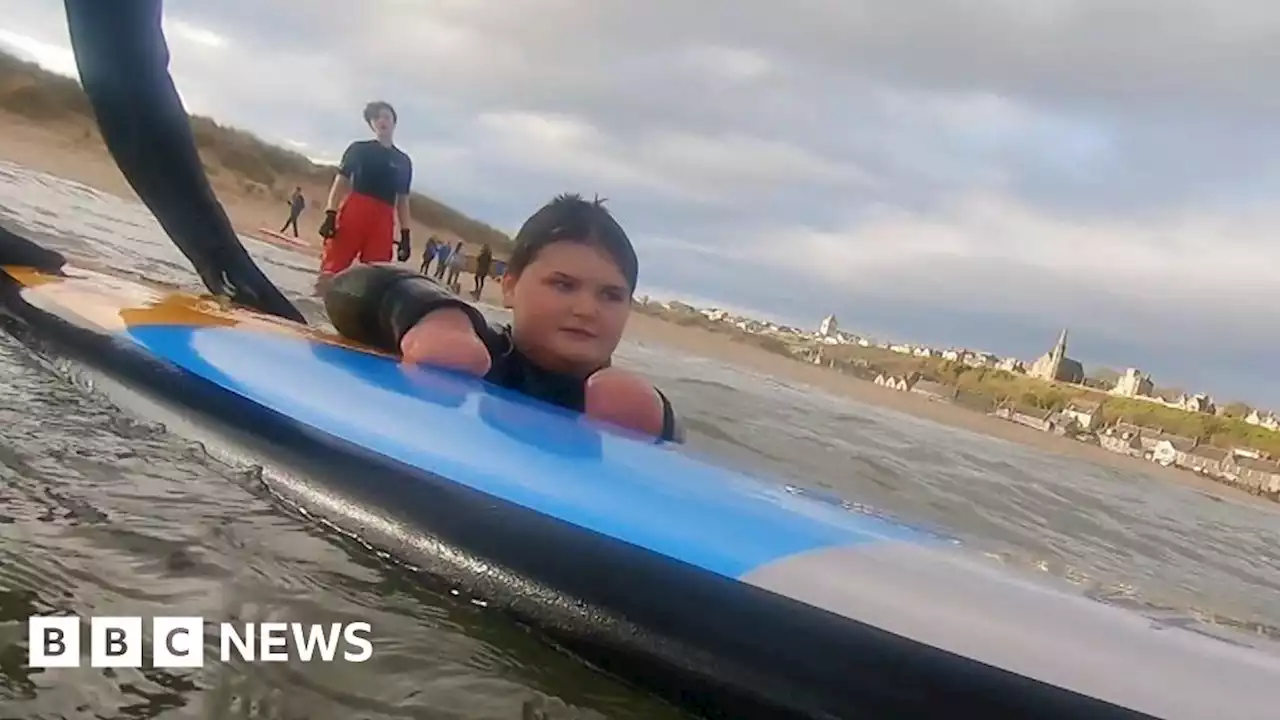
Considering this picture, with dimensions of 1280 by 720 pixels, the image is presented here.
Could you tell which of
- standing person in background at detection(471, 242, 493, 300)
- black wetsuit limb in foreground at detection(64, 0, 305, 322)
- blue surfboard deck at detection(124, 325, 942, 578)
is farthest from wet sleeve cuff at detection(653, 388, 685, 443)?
standing person in background at detection(471, 242, 493, 300)

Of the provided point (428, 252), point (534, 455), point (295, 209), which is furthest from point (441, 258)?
point (534, 455)

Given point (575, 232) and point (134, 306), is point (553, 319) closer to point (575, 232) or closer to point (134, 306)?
point (575, 232)

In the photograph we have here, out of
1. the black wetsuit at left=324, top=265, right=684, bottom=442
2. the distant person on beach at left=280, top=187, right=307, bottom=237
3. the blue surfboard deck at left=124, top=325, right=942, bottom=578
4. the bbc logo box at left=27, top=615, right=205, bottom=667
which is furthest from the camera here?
the distant person on beach at left=280, top=187, right=307, bottom=237

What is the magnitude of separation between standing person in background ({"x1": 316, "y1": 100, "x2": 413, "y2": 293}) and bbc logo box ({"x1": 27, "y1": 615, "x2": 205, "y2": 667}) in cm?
450

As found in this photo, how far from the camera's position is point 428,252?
11.4 m

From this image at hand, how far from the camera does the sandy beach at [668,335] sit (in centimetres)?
1550

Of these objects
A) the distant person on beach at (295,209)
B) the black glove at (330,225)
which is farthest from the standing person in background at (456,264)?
the distant person on beach at (295,209)

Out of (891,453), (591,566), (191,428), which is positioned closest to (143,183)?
(191,428)

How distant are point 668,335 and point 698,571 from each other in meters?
14.5

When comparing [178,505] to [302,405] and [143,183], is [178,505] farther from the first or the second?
[143,183]

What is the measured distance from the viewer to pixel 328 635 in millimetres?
1646

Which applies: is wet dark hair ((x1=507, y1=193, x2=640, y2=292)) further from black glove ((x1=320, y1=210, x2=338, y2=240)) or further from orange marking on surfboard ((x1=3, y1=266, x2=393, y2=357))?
black glove ((x1=320, y1=210, x2=338, y2=240))

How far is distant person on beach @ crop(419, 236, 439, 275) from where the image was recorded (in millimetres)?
11114

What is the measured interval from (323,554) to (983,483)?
17.0ft
